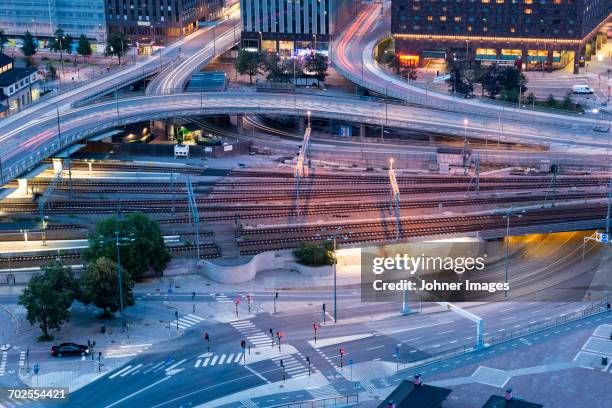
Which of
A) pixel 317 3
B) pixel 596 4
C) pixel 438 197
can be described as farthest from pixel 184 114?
pixel 596 4

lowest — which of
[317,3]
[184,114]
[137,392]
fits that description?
[137,392]

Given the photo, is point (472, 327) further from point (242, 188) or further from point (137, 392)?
point (242, 188)

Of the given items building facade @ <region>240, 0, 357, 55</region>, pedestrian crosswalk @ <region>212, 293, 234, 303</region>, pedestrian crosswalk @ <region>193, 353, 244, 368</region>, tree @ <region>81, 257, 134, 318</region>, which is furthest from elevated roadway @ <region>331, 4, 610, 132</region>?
pedestrian crosswalk @ <region>193, 353, 244, 368</region>

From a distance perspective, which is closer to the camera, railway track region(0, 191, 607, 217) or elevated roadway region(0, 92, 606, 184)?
railway track region(0, 191, 607, 217)

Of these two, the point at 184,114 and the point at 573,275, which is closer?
the point at 573,275

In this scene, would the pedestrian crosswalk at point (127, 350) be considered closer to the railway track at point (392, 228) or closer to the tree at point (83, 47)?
the railway track at point (392, 228)

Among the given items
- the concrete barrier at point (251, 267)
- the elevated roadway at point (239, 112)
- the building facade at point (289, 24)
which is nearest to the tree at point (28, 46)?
the building facade at point (289, 24)

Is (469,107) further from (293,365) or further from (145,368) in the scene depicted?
(145,368)

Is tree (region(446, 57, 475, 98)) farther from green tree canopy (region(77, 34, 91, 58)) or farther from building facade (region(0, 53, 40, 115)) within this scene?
green tree canopy (region(77, 34, 91, 58))
